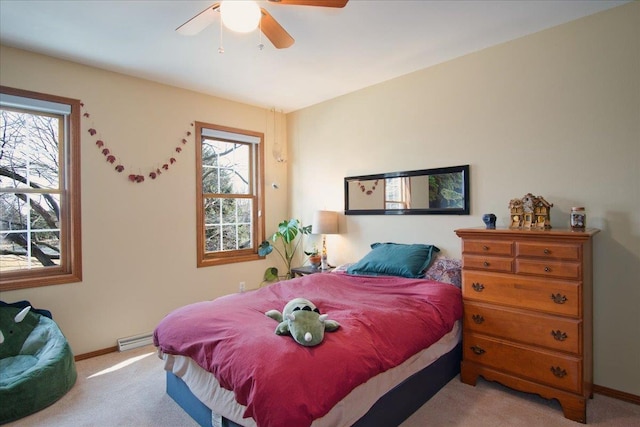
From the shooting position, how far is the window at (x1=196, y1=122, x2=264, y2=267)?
3889 mm

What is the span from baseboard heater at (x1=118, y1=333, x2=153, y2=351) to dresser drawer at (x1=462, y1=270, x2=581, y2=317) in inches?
115

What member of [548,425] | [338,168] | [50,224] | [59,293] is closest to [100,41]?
[50,224]

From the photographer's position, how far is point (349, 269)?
327cm

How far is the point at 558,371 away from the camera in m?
2.07

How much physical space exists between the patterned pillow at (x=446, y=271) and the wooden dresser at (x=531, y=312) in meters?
0.21

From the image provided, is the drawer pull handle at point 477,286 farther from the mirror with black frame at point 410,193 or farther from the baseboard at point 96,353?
the baseboard at point 96,353

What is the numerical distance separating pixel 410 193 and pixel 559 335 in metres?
1.68

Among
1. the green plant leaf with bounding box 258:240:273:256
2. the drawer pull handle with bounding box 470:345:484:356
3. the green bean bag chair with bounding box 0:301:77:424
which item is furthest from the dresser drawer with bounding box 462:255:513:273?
the green bean bag chair with bounding box 0:301:77:424

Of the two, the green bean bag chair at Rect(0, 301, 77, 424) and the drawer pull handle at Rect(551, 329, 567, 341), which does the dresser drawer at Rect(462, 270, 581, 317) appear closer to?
the drawer pull handle at Rect(551, 329, 567, 341)

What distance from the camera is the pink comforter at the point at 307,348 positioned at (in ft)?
4.58

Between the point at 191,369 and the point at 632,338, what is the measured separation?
281 cm

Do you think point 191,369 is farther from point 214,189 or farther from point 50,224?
point 214,189

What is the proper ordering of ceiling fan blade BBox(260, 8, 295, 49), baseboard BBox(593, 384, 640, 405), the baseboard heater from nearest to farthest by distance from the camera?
1. ceiling fan blade BBox(260, 8, 295, 49)
2. baseboard BBox(593, 384, 640, 405)
3. the baseboard heater

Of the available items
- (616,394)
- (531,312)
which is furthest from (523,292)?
(616,394)
